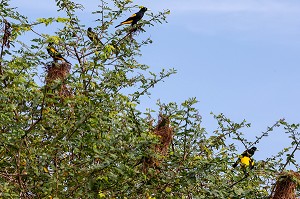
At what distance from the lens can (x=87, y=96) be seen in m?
6.93

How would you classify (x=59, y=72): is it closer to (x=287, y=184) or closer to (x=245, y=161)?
(x=245, y=161)

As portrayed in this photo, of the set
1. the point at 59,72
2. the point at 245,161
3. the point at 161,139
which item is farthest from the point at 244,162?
the point at 59,72

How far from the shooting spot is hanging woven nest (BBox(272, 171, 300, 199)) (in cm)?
578

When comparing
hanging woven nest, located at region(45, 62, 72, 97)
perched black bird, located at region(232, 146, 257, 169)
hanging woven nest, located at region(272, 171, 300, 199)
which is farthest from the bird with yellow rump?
hanging woven nest, located at region(45, 62, 72, 97)

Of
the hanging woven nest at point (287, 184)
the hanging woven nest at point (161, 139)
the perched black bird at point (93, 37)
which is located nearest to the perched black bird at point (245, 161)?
the hanging woven nest at point (161, 139)

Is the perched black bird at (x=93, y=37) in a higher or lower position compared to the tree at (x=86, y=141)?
higher

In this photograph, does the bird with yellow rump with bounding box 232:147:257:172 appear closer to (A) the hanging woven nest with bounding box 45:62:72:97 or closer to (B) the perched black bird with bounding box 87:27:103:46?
(A) the hanging woven nest with bounding box 45:62:72:97

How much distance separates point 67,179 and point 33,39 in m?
1.66

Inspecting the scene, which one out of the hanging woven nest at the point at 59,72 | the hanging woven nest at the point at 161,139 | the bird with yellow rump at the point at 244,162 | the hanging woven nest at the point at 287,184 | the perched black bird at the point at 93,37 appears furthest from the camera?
the perched black bird at the point at 93,37

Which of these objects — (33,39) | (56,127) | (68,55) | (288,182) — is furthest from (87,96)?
(288,182)

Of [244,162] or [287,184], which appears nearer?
[287,184]

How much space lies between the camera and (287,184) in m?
5.81

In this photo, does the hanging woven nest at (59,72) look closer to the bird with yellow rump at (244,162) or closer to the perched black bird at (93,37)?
the perched black bird at (93,37)

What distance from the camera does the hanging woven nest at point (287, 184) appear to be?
5.78m
